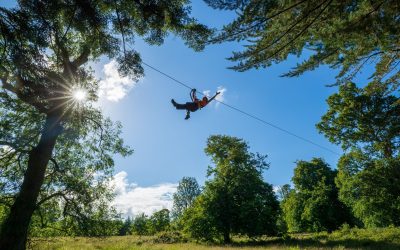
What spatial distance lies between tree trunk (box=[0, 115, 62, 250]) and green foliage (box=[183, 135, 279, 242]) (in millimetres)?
18924

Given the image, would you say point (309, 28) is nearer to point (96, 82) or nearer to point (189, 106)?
point (189, 106)

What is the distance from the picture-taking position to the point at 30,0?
6.24 metres

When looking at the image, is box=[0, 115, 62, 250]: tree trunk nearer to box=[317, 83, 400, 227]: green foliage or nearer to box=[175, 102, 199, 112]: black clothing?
box=[175, 102, 199, 112]: black clothing

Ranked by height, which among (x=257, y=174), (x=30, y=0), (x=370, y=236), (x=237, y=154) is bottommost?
(x=370, y=236)

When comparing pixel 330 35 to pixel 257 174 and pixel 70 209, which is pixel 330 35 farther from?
pixel 257 174

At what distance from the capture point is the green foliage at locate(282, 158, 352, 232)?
119 ft

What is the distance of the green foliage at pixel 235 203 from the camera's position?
88.5 ft

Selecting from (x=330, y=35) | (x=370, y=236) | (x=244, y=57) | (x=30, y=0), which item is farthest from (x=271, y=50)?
(x=370, y=236)

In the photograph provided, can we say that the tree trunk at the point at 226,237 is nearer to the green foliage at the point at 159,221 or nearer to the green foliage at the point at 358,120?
the green foliage at the point at 358,120

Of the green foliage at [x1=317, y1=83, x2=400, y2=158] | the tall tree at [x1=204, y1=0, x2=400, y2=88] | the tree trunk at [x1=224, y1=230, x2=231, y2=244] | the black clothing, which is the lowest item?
the tree trunk at [x1=224, y1=230, x2=231, y2=244]

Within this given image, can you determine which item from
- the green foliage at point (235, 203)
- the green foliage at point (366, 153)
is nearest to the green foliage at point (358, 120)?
the green foliage at point (366, 153)

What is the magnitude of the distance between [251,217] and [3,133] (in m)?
21.2

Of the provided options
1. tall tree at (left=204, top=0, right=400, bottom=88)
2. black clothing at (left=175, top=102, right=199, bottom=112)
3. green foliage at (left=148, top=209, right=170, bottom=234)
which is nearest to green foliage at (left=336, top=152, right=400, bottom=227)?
black clothing at (left=175, top=102, right=199, bottom=112)

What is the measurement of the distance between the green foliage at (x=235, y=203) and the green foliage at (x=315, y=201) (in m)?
9.90
